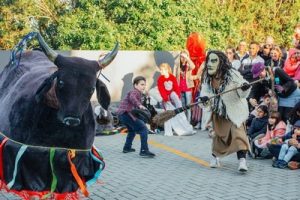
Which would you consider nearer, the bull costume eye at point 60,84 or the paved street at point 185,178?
the bull costume eye at point 60,84

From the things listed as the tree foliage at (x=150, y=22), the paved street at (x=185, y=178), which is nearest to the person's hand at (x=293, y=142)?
the paved street at (x=185, y=178)

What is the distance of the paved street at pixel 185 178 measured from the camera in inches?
284

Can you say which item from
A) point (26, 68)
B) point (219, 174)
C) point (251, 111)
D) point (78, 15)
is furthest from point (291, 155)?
point (78, 15)

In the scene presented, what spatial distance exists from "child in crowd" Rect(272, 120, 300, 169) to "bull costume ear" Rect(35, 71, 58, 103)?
4.56 m

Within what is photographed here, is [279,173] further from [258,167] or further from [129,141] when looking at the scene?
[129,141]

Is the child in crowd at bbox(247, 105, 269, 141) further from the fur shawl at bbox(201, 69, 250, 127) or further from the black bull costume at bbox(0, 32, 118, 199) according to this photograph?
the black bull costume at bbox(0, 32, 118, 199)

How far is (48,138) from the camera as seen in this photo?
5648 millimetres

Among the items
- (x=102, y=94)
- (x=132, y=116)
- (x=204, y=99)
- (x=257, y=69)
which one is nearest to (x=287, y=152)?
(x=204, y=99)

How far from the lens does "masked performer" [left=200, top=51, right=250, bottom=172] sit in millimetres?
8578

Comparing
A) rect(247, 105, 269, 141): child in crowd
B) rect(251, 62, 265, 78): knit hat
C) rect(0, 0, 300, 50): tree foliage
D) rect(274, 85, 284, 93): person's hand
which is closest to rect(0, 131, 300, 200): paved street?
rect(247, 105, 269, 141): child in crowd

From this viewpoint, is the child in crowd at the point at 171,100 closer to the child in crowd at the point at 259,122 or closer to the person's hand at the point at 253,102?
the person's hand at the point at 253,102

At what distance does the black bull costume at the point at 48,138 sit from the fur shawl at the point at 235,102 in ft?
10.5

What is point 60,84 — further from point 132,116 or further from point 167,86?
point 167,86

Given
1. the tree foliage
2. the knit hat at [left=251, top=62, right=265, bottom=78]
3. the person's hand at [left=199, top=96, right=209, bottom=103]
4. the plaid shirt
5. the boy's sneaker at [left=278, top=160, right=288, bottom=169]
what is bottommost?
the boy's sneaker at [left=278, top=160, right=288, bottom=169]
